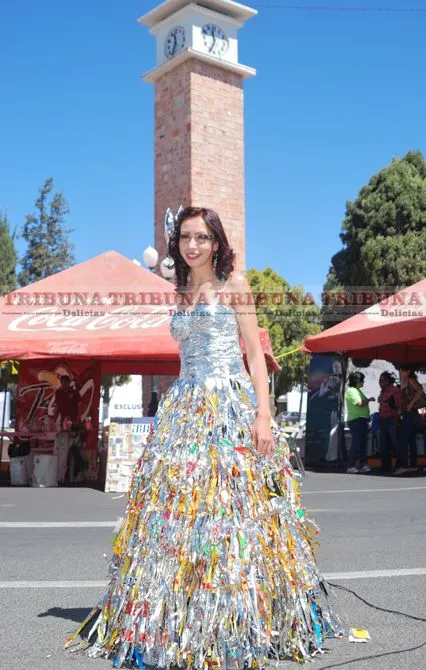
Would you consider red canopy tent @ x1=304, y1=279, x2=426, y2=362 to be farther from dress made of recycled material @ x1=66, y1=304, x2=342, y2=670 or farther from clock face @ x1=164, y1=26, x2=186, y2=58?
clock face @ x1=164, y1=26, x2=186, y2=58

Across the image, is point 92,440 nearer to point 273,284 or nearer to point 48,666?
point 48,666

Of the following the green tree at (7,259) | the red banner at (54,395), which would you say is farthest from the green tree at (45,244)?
the red banner at (54,395)

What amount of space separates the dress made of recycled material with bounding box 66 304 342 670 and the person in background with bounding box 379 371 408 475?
32.5 feet

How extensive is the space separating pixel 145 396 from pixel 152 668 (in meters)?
25.8

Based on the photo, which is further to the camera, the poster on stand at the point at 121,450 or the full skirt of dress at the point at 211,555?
the poster on stand at the point at 121,450

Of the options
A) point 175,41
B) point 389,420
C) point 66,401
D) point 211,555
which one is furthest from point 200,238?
point 175,41

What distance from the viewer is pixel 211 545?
3.00 m

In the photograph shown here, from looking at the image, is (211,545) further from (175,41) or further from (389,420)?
(175,41)

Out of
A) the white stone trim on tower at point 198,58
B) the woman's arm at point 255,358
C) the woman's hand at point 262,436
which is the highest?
the white stone trim on tower at point 198,58

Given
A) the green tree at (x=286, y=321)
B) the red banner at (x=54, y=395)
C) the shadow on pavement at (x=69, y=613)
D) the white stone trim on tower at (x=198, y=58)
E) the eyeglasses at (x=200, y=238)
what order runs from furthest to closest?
1. the green tree at (x=286, y=321)
2. the white stone trim on tower at (x=198, y=58)
3. the red banner at (x=54, y=395)
4. the shadow on pavement at (x=69, y=613)
5. the eyeglasses at (x=200, y=238)

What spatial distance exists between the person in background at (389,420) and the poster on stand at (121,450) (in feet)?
14.7

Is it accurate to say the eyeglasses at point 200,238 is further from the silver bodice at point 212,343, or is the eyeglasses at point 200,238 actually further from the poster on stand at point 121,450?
the poster on stand at point 121,450

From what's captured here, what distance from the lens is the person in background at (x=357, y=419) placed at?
42.5ft

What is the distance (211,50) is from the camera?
29.1 metres
